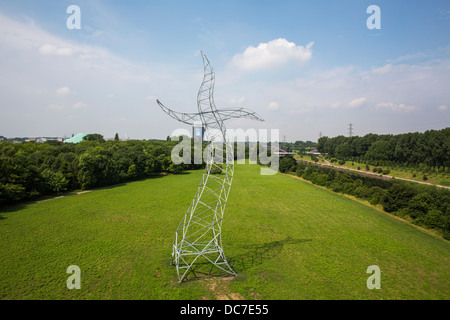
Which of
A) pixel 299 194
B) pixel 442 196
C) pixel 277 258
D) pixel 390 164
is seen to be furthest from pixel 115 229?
pixel 390 164

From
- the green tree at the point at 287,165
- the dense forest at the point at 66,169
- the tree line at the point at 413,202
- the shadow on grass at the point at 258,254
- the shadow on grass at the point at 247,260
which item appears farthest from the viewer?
the green tree at the point at 287,165

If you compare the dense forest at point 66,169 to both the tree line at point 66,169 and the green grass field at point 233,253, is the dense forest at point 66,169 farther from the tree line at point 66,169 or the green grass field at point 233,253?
the green grass field at point 233,253

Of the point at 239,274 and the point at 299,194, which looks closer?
the point at 239,274

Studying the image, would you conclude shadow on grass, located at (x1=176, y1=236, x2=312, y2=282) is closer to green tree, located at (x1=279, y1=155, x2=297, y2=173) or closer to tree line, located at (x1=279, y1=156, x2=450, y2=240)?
tree line, located at (x1=279, y1=156, x2=450, y2=240)

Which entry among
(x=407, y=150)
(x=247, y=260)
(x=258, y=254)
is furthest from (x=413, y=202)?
(x=407, y=150)

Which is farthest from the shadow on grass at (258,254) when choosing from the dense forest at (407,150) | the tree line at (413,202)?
the dense forest at (407,150)
